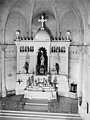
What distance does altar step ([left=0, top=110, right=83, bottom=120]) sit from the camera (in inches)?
668

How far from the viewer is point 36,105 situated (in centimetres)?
1955

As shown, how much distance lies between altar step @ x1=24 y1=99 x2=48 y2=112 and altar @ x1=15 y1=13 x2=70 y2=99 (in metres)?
2.34

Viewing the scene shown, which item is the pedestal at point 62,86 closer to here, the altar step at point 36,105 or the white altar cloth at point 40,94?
the white altar cloth at point 40,94

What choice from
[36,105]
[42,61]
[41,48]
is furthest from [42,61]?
[36,105]

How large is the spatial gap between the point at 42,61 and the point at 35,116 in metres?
7.24

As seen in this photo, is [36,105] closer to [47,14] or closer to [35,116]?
[35,116]

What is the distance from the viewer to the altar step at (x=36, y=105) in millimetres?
18559

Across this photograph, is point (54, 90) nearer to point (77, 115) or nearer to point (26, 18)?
point (77, 115)

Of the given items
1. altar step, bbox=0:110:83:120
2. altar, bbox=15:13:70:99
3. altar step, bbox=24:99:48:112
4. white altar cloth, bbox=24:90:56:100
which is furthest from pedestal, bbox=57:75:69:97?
altar step, bbox=0:110:83:120

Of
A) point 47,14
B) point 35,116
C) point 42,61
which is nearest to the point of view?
point 35,116

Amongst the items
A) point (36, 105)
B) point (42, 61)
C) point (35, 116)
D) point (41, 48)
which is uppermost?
point (41, 48)

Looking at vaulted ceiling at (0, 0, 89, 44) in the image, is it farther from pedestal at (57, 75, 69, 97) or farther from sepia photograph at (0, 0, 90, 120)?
pedestal at (57, 75, 69, 97)

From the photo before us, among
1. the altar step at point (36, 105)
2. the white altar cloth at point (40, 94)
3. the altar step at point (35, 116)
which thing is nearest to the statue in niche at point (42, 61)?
the white altar cloth at point (40, 94)

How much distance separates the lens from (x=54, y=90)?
71.8 ft
